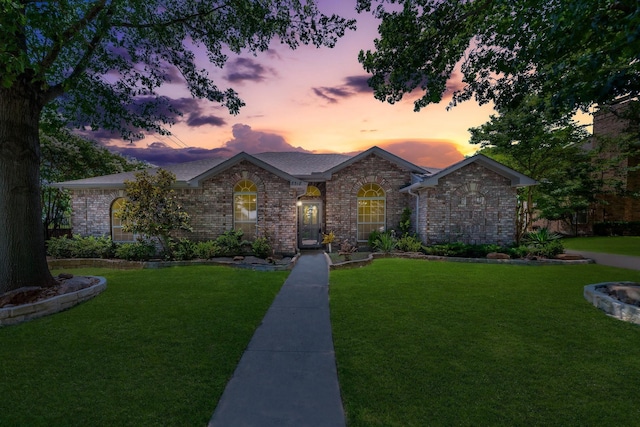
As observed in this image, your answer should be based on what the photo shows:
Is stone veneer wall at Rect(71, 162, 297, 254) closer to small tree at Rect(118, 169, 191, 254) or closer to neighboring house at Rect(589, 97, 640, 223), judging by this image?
small tree at Rect(118, 169, 191, 254)

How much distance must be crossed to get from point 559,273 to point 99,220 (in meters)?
19.2

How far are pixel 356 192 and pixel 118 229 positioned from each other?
11844 millimetres

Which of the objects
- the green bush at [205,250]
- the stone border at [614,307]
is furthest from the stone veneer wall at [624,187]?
the green bush at [205,250]

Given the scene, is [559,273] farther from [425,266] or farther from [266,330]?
[266,330]

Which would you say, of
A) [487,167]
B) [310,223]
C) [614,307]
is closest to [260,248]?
[310,223]

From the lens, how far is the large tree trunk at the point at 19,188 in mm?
5984

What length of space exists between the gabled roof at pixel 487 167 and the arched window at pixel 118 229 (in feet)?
45.6

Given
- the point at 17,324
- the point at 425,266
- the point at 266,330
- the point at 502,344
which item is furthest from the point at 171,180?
the point at 502,344

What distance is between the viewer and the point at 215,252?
11562mm

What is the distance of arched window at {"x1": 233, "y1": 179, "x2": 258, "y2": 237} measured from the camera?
1267 centimetres

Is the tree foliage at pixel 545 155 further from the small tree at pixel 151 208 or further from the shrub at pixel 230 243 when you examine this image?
the small tree at pixel 151 208

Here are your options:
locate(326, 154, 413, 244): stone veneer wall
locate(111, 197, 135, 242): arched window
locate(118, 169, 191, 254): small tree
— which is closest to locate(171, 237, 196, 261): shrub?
locate(118, 169, 191, 254): small tree

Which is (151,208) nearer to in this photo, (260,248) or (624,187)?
(260,248)

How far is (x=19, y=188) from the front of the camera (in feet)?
20.1
